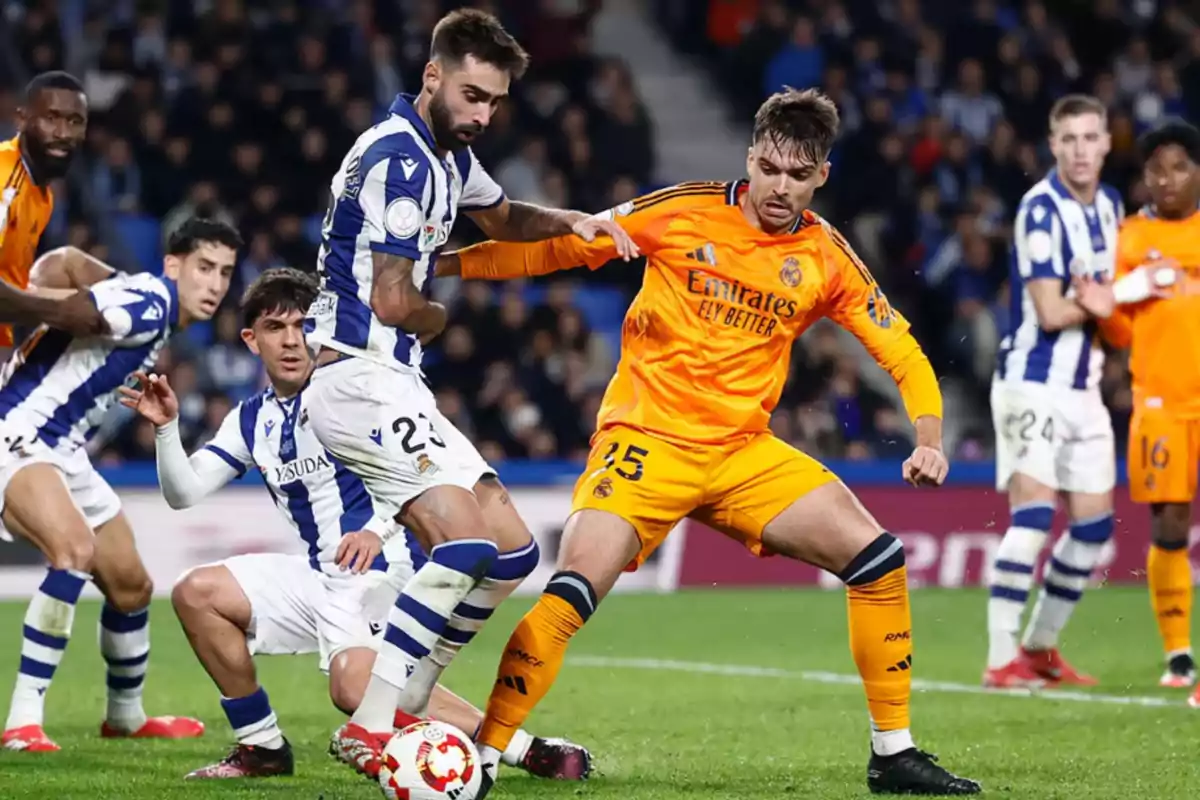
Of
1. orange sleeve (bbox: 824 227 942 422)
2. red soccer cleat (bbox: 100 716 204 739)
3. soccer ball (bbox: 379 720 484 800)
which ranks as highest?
orange sleeve (bbox: 824 227 942 422)

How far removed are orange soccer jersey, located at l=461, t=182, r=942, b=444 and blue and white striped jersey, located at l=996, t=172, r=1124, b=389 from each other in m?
3.01

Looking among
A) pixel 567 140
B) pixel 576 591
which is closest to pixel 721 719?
pixel 576 591

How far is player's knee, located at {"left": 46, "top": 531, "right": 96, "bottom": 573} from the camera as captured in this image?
23.8 ft

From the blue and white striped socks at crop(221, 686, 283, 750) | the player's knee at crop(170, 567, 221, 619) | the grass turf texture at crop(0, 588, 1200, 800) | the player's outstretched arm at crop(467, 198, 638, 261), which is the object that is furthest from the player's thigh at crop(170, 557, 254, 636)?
the player's outstretched arm at crop(467, 198, 638, 261)

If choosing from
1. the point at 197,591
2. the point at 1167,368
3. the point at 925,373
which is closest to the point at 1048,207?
the point at 1167,368

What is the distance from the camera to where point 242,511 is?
1352 cm

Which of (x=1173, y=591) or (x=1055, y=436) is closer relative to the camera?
(x=1173, y=591)

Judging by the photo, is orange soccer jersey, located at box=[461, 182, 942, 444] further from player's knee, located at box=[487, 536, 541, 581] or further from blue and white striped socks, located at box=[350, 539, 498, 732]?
blue and white striped socks, located at box=[350, 539, 498, 732]

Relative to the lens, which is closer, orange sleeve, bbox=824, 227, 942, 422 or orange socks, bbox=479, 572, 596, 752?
orange socks, bbox=479, 572, 596, 752

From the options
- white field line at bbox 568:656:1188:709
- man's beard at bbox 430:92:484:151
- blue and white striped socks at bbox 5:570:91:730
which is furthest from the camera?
white field line at bbox 568:656:1188:709

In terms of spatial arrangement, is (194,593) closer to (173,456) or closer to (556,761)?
(173,456)

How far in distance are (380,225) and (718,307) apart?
3.81 feet

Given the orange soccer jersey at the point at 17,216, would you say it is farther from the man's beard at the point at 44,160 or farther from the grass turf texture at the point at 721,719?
the grass turf texture at the point at 721,719

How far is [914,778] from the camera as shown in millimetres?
5812
